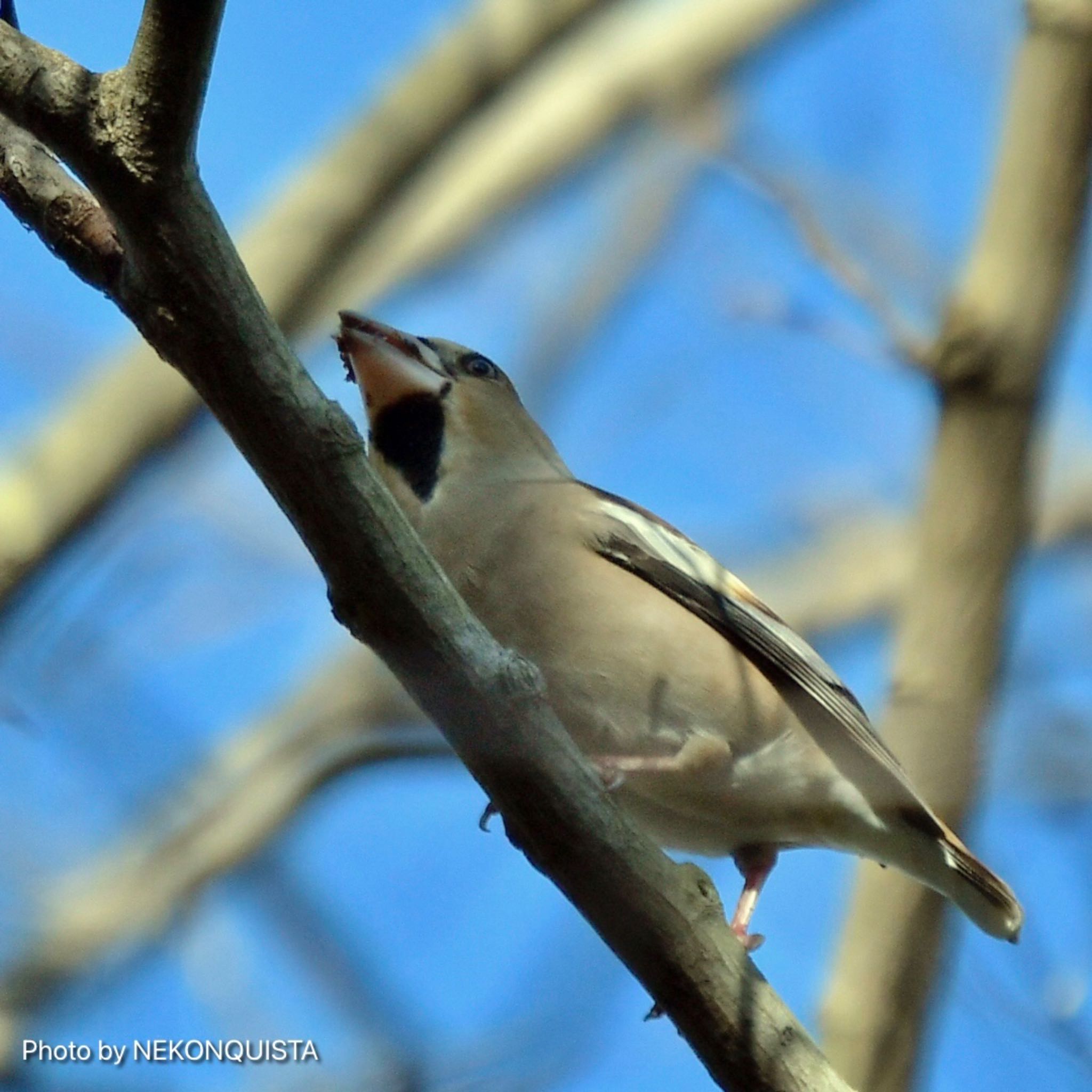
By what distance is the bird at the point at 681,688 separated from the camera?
4684 mm

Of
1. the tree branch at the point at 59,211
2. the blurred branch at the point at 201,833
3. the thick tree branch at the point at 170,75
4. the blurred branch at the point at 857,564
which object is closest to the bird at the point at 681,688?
the blurred branch at the point at 201,833

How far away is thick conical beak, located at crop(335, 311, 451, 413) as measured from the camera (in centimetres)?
534

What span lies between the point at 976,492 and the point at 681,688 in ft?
3.77

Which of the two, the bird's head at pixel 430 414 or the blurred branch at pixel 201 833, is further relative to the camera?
the blurred branch at pixel 201 833

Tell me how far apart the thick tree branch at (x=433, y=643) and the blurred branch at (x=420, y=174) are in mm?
2711

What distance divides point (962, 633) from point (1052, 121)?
1662 millimetres

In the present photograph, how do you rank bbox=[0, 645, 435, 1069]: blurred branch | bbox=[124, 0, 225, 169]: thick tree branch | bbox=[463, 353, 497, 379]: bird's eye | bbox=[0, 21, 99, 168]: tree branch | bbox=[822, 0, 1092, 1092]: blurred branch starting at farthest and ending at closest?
bbox=[0, 645, 435, 1069]: blurred branch → bbox=[463, 353, 497, 379]: bird's eye → bbox=[822, 0, 1092, 1092]: blurred branch → bbox=[0, 21, 99, 168]: tree branch → bbox=[124, 0, 225, 169]: thick tree branch

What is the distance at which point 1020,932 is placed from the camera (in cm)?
485

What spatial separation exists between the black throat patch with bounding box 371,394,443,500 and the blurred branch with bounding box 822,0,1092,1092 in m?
1.68

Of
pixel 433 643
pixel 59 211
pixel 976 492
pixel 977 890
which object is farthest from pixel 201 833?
pixel 59 211

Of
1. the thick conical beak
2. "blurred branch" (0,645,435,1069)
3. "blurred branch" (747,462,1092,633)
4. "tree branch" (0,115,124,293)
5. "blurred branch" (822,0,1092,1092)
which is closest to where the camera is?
"tree branch" (0,115,124,293)

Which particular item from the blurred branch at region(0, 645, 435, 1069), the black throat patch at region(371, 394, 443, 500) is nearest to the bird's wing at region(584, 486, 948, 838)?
the black throat patch at region(371, 394, 443, 500)

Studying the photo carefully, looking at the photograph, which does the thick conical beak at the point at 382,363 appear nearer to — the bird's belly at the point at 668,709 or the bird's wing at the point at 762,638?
the bird's wing at the point at 762,638

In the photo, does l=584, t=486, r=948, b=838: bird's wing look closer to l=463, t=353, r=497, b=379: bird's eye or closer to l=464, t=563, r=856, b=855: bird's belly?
l=464, t=563, r=856, b=855: bird's belly
